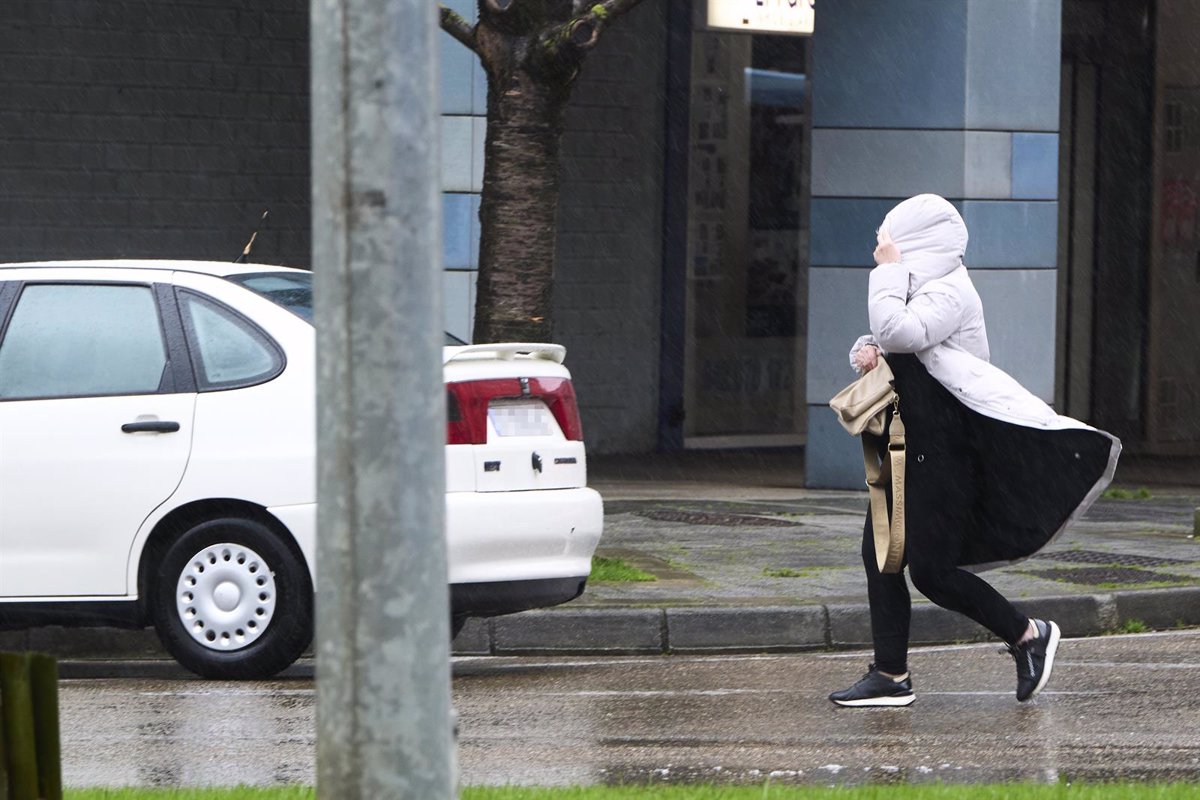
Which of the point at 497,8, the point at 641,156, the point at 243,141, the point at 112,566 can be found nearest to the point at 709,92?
the point at 641,156

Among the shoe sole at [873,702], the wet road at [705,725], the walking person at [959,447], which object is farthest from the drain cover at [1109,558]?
the shoe sole at [873,702]

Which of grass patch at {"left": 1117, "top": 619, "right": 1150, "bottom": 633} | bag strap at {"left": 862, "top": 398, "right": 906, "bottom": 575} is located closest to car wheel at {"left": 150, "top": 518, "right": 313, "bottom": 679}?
bag strap at {"left": 862, "top": 398, "right": 906, "bottom": 575}

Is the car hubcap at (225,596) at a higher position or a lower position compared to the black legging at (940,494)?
lower

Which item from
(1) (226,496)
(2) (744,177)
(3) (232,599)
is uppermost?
(2) (744,177)

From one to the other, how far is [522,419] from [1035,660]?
1964 millimetres

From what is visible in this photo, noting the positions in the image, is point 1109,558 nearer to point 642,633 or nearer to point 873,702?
point 642,633

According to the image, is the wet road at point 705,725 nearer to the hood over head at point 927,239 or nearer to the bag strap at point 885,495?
the bag strap at point 885,495

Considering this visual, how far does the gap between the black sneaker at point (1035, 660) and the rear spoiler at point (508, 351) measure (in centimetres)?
187

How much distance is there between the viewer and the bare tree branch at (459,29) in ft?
31.0

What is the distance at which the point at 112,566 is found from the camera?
23.8ft

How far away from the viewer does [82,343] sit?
747 centimetres

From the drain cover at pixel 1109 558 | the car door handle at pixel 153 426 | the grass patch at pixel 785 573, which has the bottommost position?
the drain cover at pixel 1109 558

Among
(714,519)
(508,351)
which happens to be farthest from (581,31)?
(714,519)

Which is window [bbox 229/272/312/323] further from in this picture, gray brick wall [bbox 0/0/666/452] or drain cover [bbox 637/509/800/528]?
gray brick wall [bbox 0/0/666/452]
